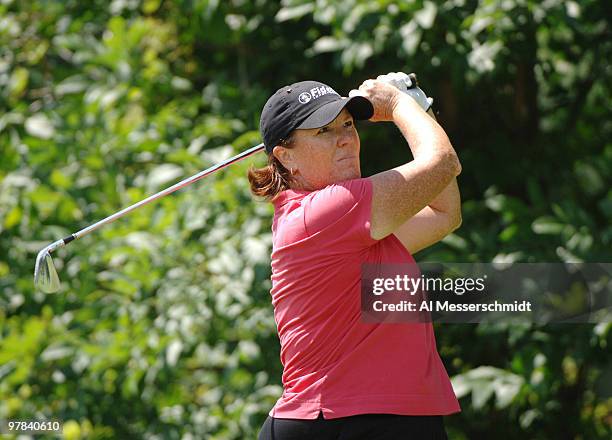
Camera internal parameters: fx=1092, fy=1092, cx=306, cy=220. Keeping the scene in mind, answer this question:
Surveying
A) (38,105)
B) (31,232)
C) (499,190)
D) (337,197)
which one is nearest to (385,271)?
(337,197)

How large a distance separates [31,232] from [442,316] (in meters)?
1.99

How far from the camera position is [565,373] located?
475cm

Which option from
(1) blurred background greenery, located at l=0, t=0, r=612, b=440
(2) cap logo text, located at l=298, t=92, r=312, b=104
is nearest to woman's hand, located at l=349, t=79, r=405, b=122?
(2) cap logo text, located at l=298, t=92, r=312, b=104

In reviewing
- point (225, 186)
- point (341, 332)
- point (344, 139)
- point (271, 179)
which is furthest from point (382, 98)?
point (225, 186)

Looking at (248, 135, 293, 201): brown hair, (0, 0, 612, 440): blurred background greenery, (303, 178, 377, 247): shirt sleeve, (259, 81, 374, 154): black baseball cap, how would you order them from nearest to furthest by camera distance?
(303, 178, 377, 247): shirt sleeve, (259, 81, 374, 154): black baseball cap, (248, 135, 293, 201): brown hair, (0, 0, 612, 440): blurred background greenery

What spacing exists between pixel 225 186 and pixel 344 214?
2270mm

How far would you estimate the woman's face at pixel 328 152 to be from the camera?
8.30ft

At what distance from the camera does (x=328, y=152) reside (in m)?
2.53

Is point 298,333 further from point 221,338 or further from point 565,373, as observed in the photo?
point 565,373

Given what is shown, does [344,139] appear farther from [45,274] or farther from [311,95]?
[45,274]

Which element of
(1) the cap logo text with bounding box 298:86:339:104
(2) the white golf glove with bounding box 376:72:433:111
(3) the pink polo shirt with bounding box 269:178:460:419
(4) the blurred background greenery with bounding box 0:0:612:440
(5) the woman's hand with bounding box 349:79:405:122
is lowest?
(4) the blurred background greenery with bounding box 0:0:612:440

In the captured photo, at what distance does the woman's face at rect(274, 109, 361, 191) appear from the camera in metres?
2.53

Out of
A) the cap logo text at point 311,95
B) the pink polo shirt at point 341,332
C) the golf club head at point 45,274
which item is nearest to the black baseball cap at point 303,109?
the cap logo text at point 311,95

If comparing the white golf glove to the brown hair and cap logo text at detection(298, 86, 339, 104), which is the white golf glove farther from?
the brown hair
